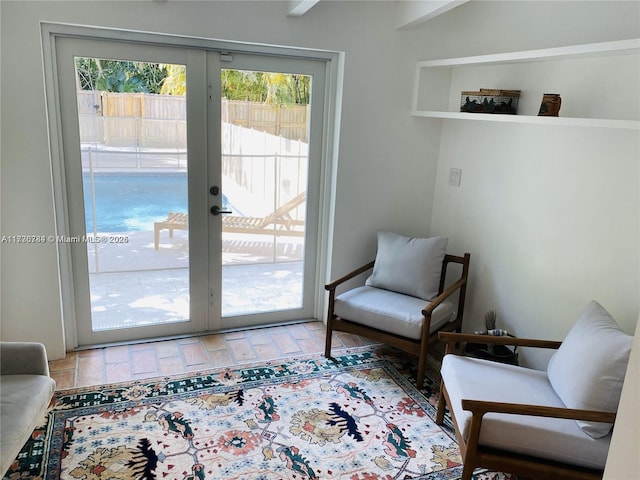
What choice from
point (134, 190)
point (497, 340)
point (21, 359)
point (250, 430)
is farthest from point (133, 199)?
point (497, 340)

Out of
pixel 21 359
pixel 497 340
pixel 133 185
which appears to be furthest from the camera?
pixel 133 185

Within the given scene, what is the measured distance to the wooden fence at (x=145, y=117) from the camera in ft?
9.52

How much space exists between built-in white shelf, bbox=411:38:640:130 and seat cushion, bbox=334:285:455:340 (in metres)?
1.22

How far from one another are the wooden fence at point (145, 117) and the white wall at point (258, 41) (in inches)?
11.0

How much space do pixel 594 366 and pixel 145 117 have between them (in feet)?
9.00

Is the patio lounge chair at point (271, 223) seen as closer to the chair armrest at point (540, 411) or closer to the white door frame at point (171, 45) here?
the white door frame at point (171, 45)

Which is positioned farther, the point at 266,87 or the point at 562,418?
the point at 266,87

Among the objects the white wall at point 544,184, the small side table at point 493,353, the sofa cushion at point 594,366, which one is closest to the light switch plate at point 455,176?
the white wall at point 544,184

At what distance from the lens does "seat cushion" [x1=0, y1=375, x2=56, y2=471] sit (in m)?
1.81

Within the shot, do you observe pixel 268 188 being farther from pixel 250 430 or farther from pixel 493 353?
pixel 493 353

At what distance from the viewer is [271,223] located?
3.55 m

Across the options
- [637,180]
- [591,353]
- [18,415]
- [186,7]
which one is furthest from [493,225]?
[18,415]

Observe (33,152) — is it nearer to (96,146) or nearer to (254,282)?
(96,146)

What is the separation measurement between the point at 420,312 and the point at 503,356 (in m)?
0.53
